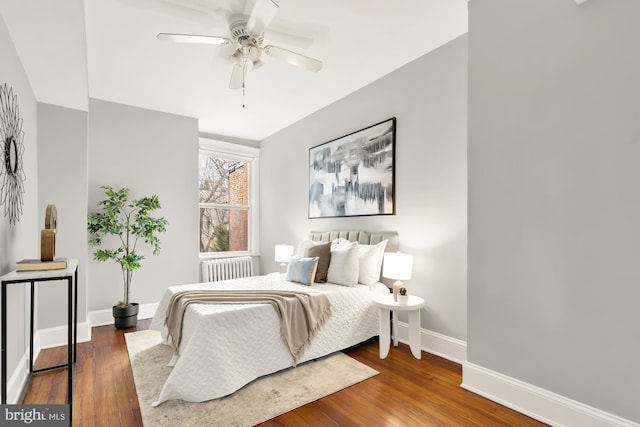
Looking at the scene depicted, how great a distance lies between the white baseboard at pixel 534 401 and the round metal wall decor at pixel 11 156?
324 cm

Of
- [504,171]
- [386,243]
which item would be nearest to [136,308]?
[386,243]

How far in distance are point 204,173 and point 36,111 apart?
7.90 ft

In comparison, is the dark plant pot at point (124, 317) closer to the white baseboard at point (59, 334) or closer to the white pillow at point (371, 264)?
the white baseboard at point (59, 334)

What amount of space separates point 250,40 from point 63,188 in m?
2.50

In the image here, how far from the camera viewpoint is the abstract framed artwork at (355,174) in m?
3.44

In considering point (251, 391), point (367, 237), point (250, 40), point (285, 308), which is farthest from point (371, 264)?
point (250, 40)

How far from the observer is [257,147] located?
19.3ft

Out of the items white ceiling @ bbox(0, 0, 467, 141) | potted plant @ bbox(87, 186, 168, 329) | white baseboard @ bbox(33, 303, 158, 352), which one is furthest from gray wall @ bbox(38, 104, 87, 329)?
potted plant @ bbox(87, 186, 168, 329)

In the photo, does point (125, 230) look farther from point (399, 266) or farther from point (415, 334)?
point (415, 334)

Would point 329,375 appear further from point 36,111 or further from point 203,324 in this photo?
point 36,111

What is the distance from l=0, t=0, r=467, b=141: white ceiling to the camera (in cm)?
222

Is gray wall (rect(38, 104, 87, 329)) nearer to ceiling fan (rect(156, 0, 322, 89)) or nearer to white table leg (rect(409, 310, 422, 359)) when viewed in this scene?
ceiling fan (rect(156, 0, 322, 89))

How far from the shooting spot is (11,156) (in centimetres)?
210

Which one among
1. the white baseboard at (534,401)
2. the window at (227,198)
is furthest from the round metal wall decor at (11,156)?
the white baseboard at (534,401)
